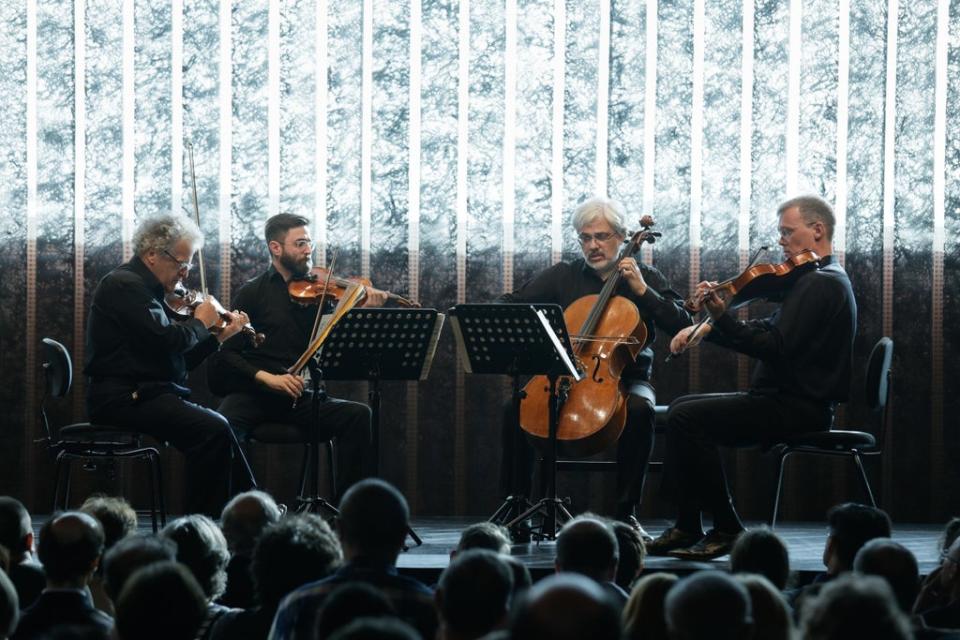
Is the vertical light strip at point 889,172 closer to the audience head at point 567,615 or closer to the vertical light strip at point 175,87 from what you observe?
the vertical light strip at point 175,87

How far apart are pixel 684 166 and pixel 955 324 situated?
5.22 ft

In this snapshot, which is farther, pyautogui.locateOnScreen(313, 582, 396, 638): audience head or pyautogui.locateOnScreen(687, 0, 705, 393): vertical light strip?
pyautogui.locateOnScreen(687, 0, 705, 393): vertical light strip

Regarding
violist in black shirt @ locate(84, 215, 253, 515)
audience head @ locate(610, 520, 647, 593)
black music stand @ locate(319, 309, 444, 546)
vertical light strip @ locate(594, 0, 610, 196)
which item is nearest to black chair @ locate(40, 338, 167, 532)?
violist in black shirt @ locate(84, 215, 253, 515)

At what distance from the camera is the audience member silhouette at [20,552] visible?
3.21 metres

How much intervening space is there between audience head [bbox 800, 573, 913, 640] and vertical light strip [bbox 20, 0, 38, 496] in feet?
17.5

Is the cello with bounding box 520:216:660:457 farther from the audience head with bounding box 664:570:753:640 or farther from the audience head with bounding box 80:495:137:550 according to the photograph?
the audience head with bounding box 664:570:753:640

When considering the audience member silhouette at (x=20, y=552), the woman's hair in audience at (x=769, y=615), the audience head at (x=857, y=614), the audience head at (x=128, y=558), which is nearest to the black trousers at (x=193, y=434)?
the audience member silhouette at (x=20, y=552)

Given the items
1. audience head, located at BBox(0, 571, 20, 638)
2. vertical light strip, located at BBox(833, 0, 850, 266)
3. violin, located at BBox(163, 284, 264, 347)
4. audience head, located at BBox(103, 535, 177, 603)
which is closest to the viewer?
audience head, located at BBox(0, 571, 20, 638)

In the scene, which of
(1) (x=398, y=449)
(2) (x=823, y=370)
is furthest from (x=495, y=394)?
(2) (x=823, y=370)

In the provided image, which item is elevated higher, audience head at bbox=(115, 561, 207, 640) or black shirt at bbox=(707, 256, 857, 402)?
black shirt at bbox=(707, 256, 857, 402)

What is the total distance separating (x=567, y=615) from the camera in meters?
1.64

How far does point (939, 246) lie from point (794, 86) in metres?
1.09

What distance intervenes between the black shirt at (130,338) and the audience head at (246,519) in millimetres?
1727

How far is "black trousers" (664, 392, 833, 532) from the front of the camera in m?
4.87
